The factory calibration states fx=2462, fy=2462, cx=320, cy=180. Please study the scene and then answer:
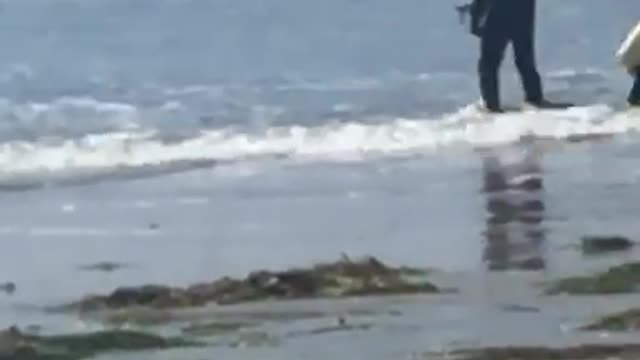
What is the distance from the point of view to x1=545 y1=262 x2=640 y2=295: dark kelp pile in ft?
31.9

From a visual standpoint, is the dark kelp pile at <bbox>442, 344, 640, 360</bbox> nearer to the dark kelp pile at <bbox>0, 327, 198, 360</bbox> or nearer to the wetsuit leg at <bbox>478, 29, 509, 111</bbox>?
the dark kelp pile at <bbox>0, 327, 198, 360</bbox>

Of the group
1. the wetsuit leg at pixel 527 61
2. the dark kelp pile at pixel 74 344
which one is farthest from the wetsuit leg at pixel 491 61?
the dark kelp pile at pixel 74 344

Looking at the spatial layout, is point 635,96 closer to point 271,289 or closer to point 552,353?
point 271,289

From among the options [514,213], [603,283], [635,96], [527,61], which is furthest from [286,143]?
[603,283]

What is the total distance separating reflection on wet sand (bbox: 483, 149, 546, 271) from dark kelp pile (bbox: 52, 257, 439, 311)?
2.04 feet

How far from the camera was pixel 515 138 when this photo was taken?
17.9m

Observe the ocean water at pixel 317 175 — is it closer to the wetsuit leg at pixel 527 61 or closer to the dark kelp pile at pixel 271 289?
the dark kelp pile at pixel 271 289

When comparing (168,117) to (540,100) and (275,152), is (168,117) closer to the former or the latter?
(540,100)

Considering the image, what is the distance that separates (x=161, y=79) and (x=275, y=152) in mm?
12352

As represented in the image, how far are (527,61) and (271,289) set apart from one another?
11.4 m

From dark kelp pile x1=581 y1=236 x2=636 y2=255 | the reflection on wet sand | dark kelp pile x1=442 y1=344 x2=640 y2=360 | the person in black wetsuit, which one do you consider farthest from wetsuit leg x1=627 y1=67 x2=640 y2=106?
dark kelp pile x1=442 y1=344 x2=640 y2=360

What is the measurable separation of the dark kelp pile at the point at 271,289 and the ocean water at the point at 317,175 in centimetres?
27

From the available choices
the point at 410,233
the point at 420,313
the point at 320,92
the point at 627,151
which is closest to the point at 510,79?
the point at 320,92

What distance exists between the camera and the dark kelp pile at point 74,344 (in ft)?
28.5
